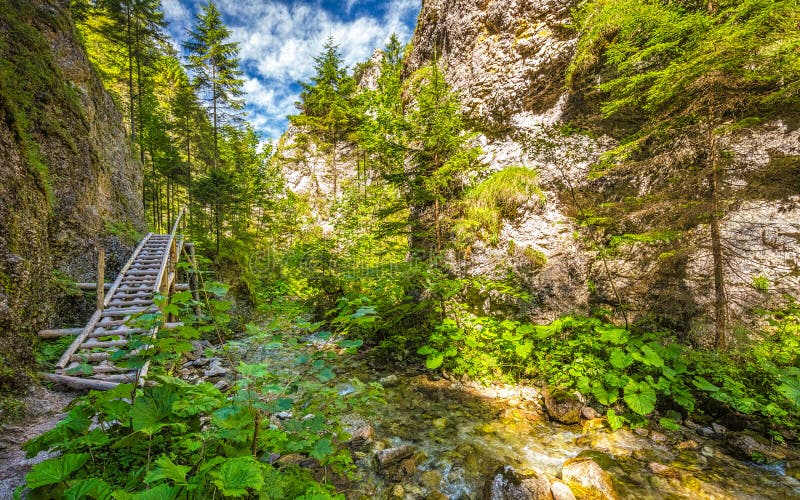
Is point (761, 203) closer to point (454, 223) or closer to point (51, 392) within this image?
point (454, 223)

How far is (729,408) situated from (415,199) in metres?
6.53

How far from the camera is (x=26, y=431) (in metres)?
3.43

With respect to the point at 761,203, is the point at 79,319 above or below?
below

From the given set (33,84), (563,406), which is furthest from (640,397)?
(33,84)

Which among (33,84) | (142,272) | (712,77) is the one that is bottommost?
(142,272)

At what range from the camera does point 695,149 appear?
215 inches

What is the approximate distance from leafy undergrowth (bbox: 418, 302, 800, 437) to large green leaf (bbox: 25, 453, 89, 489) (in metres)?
5.05

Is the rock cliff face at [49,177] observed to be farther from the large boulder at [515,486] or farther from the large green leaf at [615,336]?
the large green leaf at [615,336]

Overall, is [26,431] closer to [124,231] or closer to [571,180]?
[124,231]

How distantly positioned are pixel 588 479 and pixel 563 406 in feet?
5.06

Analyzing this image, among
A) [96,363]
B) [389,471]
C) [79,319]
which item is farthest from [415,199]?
[79,319]

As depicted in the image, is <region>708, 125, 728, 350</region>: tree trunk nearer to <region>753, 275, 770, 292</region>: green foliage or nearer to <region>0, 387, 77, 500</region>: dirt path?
<region>753, 275, 770, 292</region>: green foliage

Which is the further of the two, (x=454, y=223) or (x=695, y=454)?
(x=454, y=223)

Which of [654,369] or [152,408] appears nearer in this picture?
[152,408]
